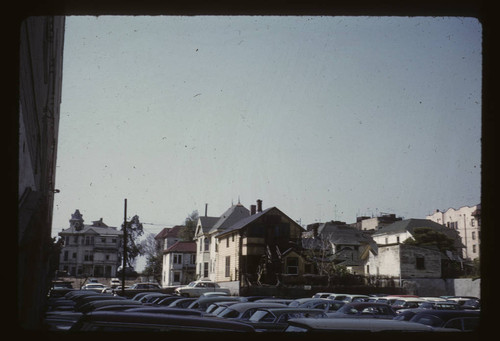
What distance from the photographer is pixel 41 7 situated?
321 cm

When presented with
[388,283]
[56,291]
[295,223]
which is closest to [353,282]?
[388,283]

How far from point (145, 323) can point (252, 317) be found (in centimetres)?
791

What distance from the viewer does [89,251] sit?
9519 cm

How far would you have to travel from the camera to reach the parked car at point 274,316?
12.3 metres

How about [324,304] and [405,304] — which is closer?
[324,304]

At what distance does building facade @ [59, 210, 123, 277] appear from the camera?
93.9 meters

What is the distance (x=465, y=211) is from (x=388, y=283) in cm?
4259

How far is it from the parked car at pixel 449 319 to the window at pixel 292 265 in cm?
3632

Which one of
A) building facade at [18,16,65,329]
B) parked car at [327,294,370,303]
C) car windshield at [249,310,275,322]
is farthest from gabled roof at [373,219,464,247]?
building facade at [18,16,65,329]

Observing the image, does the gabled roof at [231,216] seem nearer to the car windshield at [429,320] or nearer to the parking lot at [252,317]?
the parking lot at [252,317]

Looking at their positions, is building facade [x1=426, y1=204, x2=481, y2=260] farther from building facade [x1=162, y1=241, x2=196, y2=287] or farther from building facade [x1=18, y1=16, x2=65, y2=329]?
building facade [x1=18, y1=16, x2=65, y2=329]

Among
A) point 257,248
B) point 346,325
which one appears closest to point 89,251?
point 257,248

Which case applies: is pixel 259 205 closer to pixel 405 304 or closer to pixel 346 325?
pixel 405 304

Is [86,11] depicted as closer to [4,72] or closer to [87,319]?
[4,72]
